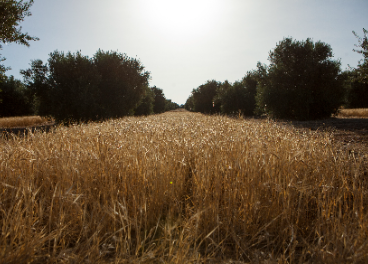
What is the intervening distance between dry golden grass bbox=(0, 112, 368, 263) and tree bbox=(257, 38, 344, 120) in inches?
555

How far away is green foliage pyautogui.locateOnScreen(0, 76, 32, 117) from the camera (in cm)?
3216

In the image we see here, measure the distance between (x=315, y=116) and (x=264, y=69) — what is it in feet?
18.2

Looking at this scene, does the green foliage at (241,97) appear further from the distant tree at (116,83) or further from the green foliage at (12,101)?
the green foliage at (12,101)

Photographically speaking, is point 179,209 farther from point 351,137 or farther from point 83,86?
point 83,86

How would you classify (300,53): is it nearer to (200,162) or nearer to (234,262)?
(200,162)

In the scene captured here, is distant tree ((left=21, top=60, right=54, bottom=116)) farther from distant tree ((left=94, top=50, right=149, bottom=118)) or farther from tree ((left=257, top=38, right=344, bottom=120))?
tree ((left=257, top=38, right=344, bottom=120))

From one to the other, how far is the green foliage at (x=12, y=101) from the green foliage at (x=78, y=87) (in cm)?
2163

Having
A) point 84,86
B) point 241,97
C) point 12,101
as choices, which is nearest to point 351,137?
point 84,86

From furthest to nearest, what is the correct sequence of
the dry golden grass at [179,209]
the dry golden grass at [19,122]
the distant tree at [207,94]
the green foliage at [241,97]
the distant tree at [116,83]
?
the distant tree at [207,94] < the green foliage at [241,97] < the dry golden grass at [19,122] < the distant tree at [116,83] < the dry golden grass at [179,209]

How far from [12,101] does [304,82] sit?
3932 centimetres

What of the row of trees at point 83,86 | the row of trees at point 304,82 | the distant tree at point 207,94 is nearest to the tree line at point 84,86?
the row of trees at point 83,86

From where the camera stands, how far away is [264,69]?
1797 centimetres

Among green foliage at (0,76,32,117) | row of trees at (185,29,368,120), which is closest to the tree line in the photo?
row of trees at (185,29,368,120)

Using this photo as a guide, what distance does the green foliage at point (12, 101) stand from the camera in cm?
3216
